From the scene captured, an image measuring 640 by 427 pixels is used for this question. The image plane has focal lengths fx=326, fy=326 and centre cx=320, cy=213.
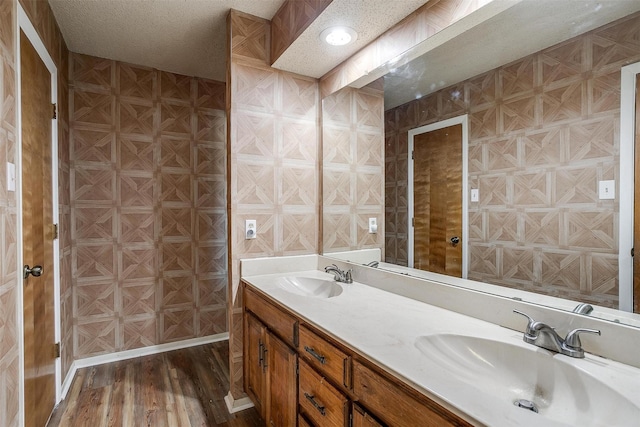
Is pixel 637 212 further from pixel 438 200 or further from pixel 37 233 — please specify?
pixel 37 233

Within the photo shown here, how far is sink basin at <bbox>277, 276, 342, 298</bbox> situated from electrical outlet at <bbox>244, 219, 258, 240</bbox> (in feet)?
1.14

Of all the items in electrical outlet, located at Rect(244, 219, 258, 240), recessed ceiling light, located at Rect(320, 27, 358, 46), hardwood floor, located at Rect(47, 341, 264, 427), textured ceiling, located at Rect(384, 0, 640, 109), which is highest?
recessed ceiling light, located at Rect(320, 27, 358, 46)

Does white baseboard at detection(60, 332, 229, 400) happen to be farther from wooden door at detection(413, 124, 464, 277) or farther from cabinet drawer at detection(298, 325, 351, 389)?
wooden door at detection(413, 124, 464, 277)

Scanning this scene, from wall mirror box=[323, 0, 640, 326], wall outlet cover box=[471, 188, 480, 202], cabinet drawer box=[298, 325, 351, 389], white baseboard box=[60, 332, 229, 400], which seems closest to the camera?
wall mirror box=[323, 0, 640, 326]

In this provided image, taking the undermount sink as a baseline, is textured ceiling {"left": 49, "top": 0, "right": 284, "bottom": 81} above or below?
above

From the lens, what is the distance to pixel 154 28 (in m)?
2.22

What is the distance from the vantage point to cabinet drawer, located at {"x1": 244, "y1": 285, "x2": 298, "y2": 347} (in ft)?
4.83

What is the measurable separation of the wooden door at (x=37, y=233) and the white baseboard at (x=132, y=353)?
1.65 feet

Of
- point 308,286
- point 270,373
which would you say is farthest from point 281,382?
point 308,286

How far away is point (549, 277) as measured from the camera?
3.68 feet

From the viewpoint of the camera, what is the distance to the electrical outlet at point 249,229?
2.12m

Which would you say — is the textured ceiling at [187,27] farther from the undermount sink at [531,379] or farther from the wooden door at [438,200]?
the undermount sink at [531,379]

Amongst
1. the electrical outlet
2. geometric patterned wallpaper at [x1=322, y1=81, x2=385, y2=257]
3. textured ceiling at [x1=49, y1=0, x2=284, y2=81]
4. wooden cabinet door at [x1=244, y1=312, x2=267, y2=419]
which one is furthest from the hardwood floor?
textured ceiling at [x1=49, y1=0, x2=284, y2=81]

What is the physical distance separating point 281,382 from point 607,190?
148 cm
